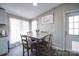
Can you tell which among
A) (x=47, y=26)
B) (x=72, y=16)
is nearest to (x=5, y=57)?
(x=47, y=26)

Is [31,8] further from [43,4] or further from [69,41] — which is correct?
[69,41]

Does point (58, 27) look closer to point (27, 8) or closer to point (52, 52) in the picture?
point (52, 52)

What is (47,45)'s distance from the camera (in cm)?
185

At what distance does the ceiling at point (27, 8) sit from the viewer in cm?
175

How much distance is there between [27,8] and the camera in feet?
5.89

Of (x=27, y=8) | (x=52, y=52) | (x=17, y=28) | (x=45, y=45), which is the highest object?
(x=27, y=8)

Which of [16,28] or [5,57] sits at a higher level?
[16,28]

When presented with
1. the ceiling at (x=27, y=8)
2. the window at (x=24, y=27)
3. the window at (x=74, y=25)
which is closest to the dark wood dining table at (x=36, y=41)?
the window at (x=24, y=27)

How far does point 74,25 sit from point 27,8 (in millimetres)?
952

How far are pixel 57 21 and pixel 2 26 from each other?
1.07 meters

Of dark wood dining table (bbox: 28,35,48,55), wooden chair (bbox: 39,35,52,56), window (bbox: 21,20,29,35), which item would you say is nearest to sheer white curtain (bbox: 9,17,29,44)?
window (bbox: 21,20,29,35)

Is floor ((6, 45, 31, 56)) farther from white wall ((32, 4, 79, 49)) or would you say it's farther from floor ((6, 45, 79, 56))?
white wall ((32, 4, 79, 49))

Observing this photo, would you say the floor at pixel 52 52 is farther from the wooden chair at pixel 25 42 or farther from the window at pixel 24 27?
the window at pixel 24 27

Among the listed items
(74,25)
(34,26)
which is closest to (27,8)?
(34,26)
